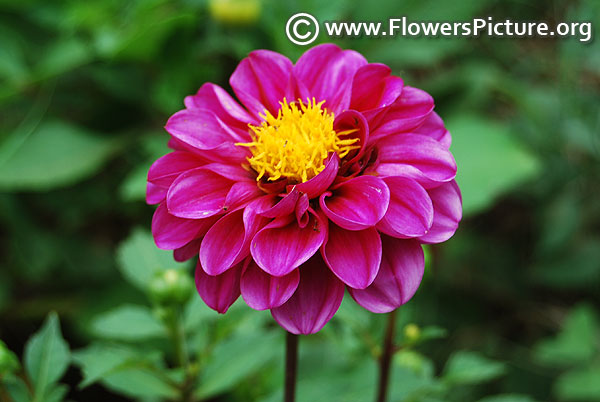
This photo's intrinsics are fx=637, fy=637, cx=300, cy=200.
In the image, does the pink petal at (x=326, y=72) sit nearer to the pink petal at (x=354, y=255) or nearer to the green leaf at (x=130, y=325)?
the pink petal at (x=354, y=255)

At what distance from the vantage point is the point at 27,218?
1.78 m

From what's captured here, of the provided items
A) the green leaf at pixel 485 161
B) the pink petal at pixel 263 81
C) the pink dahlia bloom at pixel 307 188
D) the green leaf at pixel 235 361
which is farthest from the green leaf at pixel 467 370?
the green leaf at pixel 485 161

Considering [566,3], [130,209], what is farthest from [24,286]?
[566,3]

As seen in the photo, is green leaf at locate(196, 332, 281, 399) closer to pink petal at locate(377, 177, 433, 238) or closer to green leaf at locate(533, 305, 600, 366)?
pink petal at locate(377, 177, 433, 238)

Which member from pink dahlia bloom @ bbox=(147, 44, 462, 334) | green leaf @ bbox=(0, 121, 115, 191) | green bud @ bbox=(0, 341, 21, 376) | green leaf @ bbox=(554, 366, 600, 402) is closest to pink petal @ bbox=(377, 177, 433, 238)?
pink dahlia bloom @ bbox=(147, 44, 462, 334)

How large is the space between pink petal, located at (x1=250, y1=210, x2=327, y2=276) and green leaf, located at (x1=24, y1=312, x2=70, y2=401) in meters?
0.33

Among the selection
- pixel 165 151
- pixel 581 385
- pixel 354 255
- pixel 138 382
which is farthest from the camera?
pixel 165 151

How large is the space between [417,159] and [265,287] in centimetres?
20

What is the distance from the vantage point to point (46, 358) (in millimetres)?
796

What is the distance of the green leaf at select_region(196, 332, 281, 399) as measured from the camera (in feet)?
2.80

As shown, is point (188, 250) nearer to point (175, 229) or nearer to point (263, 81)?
point (175, 229)

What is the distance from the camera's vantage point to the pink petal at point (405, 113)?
652 millimetres

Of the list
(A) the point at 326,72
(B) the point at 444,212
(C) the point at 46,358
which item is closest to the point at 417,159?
(B) the point at 444,212

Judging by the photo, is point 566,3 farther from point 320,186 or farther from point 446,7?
point 320,186
